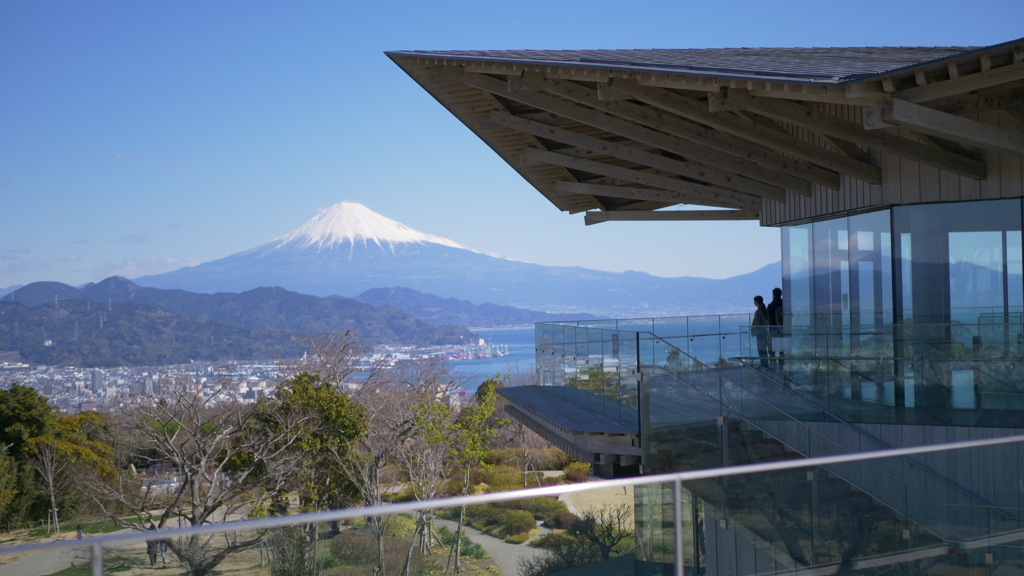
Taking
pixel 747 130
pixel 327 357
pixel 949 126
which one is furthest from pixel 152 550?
pixel 327 357

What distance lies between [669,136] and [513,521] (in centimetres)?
981

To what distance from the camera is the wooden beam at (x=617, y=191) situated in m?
16.2

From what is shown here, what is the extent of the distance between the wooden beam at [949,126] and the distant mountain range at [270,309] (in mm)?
133803

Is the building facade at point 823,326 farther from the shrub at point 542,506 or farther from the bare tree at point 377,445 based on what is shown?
the bare tree at point 377,445

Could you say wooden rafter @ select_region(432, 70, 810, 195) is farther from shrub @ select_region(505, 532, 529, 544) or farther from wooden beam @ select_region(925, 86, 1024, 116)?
shrub @ select_region(505, 532, 529, 544)

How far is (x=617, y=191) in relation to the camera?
53.2ft

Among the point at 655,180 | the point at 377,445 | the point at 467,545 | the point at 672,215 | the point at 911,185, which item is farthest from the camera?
the point at 377,445

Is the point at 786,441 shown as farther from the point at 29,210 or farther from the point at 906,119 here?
the point at 29,210

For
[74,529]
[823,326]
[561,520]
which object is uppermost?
[823,326]

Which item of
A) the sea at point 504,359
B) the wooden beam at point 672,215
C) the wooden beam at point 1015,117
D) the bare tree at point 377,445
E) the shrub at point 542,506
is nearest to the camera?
the shrub at point 542,506

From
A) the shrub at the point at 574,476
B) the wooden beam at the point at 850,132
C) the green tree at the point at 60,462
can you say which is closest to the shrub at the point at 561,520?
the wooden beam at the point at 850,132

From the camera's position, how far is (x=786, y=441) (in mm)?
9156

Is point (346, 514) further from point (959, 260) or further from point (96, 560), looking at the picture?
point (959, 260)

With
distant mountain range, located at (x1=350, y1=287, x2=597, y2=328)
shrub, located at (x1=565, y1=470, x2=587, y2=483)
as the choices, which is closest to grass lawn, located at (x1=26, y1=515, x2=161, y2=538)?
shrub, located at (x1=565, y1=470, x2=587, y2=483)
